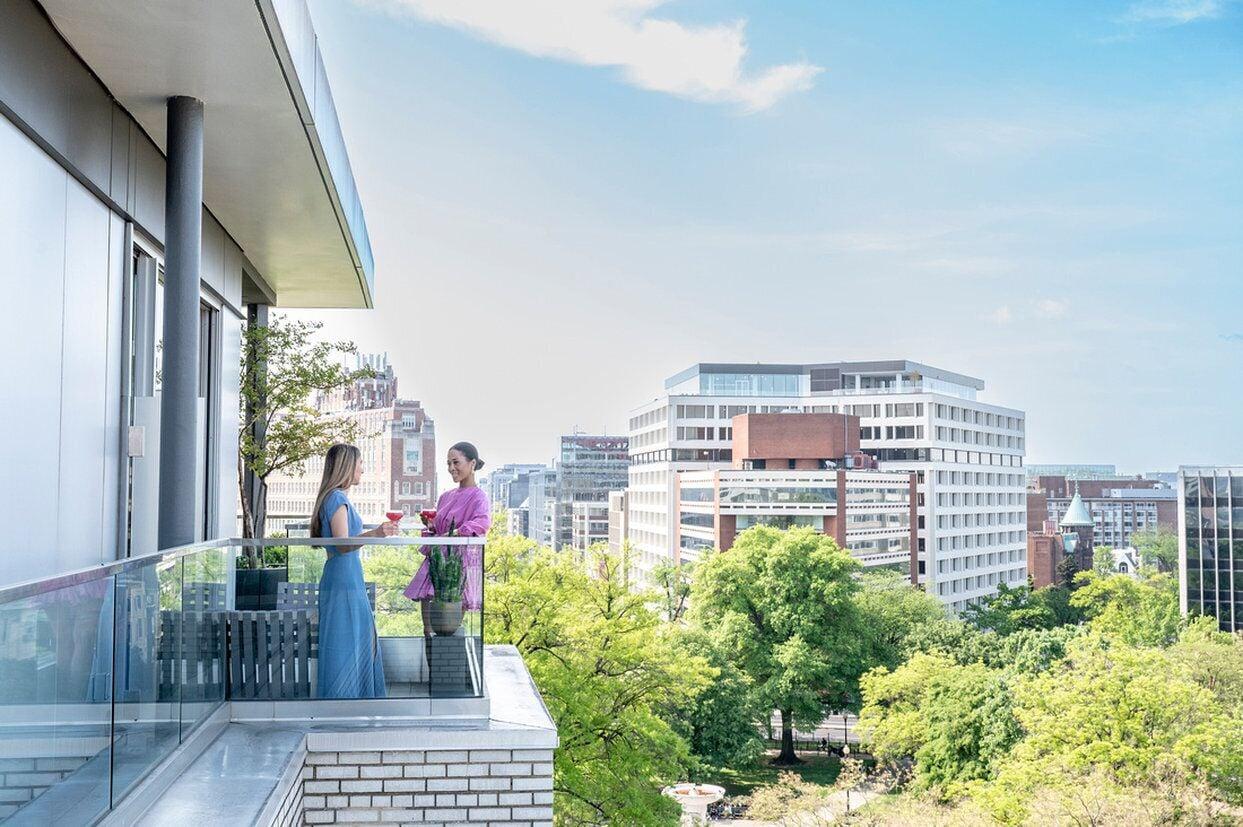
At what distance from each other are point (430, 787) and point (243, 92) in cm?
475

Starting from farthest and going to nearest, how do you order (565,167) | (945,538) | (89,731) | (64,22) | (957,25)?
(565,167) < (957,25) < (945,538) < (64,22) < (89,731)

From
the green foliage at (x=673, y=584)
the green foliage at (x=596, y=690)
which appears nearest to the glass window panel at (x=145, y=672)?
the green foliage at (x=596, y=690)

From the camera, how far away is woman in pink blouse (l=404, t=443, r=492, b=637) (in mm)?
7996

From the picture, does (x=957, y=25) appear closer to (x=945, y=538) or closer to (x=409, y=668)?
(x=945, y=538)

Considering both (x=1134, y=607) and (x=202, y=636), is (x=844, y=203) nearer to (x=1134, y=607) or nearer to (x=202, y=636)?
(x=1134, y=607)

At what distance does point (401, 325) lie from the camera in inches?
6147

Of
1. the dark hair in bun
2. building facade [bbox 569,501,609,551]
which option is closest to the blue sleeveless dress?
the dark hair in bun

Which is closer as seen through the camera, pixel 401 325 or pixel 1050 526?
pixel 1050 526

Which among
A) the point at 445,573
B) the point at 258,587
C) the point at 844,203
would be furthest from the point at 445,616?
the point at 844,203

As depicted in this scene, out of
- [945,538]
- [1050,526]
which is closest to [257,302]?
[945,538]

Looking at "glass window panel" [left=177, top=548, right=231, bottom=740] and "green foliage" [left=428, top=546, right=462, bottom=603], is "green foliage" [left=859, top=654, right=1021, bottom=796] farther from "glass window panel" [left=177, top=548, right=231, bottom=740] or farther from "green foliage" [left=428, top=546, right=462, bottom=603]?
"glass window panel" [left=177, top=548, right=231, bottom=740]

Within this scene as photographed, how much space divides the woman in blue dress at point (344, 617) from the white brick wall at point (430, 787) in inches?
26.0

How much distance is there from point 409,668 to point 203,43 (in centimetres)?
422

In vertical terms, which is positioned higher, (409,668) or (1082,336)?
(1082,336)
